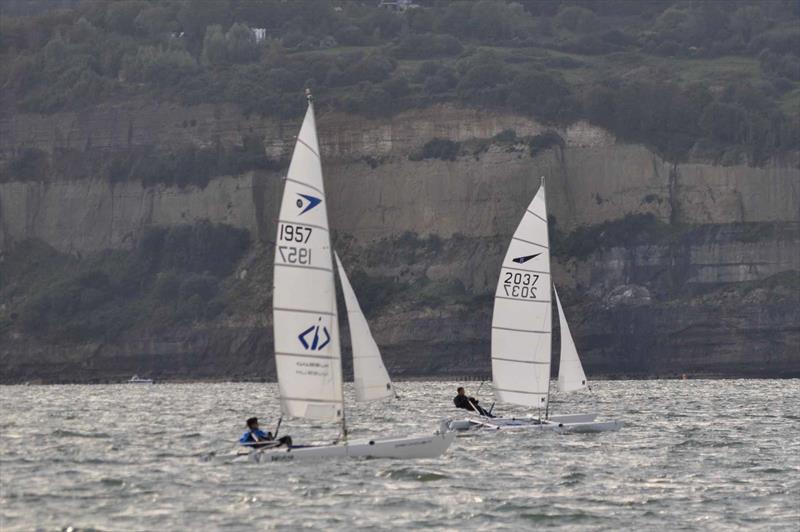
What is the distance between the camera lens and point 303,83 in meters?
158

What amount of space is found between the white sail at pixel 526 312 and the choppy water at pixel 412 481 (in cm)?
187

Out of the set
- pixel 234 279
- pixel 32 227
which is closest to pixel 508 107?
pixel 234 279

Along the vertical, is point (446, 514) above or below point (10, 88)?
below

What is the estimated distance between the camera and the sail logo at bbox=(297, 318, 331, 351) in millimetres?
39938

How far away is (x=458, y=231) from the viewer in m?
142

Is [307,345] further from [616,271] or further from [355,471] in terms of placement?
[616,271]

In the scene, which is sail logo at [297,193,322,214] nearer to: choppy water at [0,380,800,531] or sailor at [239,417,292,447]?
sailor at [239,417,292,447]

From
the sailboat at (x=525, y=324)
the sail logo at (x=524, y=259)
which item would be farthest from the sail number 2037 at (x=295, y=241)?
the sail logo at (x=524, y=259)

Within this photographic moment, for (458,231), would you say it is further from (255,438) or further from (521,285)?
(255,438)

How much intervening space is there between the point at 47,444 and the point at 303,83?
109 meters

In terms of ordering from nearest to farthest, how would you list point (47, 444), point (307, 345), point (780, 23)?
point (307, 345) < point (47, 444) < point (780, 23)

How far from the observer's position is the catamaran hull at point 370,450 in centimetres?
4125

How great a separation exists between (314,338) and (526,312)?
14665 mm

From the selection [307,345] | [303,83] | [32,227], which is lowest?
[307,345]
